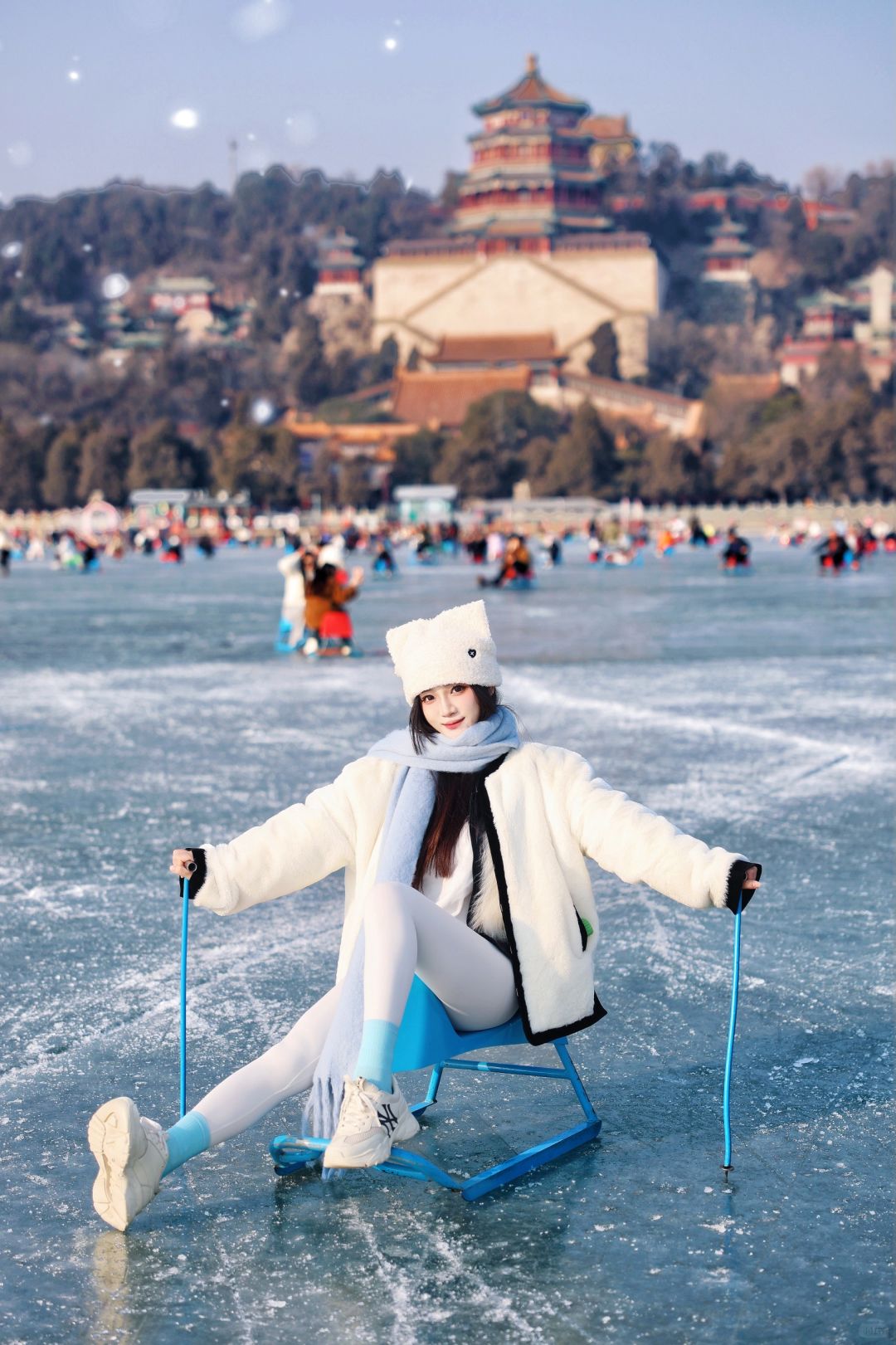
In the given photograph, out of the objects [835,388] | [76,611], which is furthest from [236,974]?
[835,388]

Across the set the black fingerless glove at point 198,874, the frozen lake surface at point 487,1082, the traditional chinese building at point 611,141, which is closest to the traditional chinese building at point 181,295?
the traditional chinese building at point 611,141

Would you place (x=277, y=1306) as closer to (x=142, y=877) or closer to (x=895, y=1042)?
(x=895, y=1042)

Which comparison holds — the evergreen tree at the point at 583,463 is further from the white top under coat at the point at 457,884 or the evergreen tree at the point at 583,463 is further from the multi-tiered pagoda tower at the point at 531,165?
the white top under coat at the point at 457,884

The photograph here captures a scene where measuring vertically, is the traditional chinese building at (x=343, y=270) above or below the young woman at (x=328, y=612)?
above

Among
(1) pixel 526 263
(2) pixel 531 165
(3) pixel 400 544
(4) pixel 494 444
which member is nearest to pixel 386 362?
(1) pixel 526 263

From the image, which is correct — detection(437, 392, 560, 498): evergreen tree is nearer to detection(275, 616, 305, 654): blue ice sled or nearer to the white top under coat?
detection(275, 616, 305, 654): blue ice sled

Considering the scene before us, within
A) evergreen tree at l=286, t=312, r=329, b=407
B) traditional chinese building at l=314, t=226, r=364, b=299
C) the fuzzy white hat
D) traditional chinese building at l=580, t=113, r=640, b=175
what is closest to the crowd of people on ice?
the fuzzy white hat
